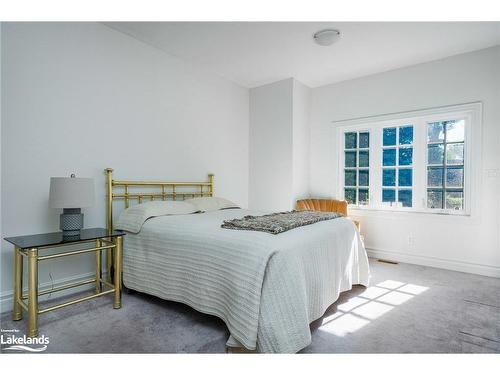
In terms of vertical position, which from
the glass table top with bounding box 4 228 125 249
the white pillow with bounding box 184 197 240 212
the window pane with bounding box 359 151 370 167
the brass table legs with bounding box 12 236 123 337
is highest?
the window pane with bounding box 359 151 370 167

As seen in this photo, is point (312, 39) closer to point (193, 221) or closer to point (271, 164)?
point (271, 164)

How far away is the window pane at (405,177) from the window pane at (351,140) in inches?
28.9

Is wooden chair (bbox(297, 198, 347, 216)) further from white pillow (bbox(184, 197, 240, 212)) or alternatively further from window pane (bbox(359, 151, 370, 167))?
white pillow (bbox(184, 197, 240, 212))

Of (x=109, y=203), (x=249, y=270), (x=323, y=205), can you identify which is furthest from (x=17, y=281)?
(x=323, y=205)

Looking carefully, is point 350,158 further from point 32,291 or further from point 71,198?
point 32,291

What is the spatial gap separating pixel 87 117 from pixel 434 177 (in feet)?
12.6

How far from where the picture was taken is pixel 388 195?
12.7 feet

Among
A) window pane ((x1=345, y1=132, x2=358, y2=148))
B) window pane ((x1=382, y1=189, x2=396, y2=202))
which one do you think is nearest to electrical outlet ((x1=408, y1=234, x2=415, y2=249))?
window pane ((x1=382, y1=189, x2=396, y2=202))

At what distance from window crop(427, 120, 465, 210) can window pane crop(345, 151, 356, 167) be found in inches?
35.9

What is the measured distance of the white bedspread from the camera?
158 centimetres
